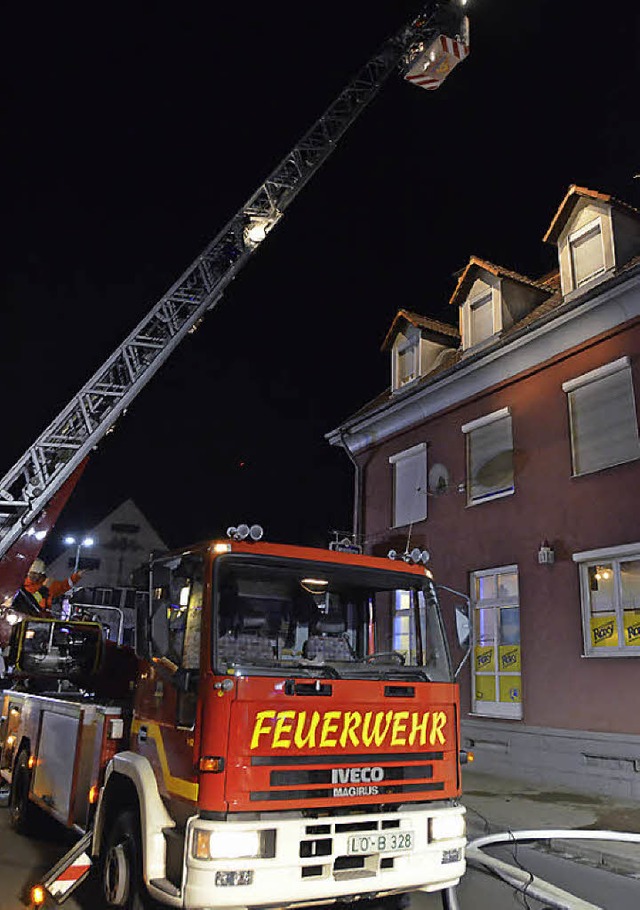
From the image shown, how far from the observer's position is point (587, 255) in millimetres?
12219

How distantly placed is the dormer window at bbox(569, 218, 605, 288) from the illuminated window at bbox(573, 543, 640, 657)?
189 inches

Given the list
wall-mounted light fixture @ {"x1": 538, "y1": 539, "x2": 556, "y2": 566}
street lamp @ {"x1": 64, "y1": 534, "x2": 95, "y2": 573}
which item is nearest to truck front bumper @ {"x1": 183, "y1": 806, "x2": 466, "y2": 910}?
wall-mounted light fixture @ {"x1": 538, "y1": 539, "x2": 556, "y2": 566}

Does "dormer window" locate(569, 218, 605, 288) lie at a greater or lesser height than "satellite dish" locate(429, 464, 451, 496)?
greater

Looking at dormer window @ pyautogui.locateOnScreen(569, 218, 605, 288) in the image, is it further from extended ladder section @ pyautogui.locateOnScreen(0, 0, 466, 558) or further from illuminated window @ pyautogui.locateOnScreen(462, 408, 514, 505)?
extended ladder section @ pyautogui.locateOnScreen(0, 0, 466, 558)

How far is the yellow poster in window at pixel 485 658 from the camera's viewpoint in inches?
483

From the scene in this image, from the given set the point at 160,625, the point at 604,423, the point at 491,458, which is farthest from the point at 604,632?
the point at 160,625

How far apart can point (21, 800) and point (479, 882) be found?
465cm

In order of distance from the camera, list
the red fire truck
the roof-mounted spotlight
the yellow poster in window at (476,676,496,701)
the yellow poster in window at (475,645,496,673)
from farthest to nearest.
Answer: the yellow poster in window at (475,645,496,673), the yellow poster in window at (476,676,496,701), the roof-mounted spotlight, the red fire truck

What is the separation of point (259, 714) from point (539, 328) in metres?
9.56

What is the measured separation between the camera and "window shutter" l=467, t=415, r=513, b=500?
1284 centimetres

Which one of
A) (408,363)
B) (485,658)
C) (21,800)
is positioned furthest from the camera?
(408,363)

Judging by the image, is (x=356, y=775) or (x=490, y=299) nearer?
(x=356, y=775)

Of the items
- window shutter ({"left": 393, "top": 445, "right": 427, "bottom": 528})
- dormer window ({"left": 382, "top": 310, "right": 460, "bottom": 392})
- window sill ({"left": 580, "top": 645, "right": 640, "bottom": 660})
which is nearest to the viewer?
window sill ({"left": 580, "top": 645, "right": 640, "bottom": 660})

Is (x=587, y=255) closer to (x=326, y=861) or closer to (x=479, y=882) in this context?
(x=479, y=882)
